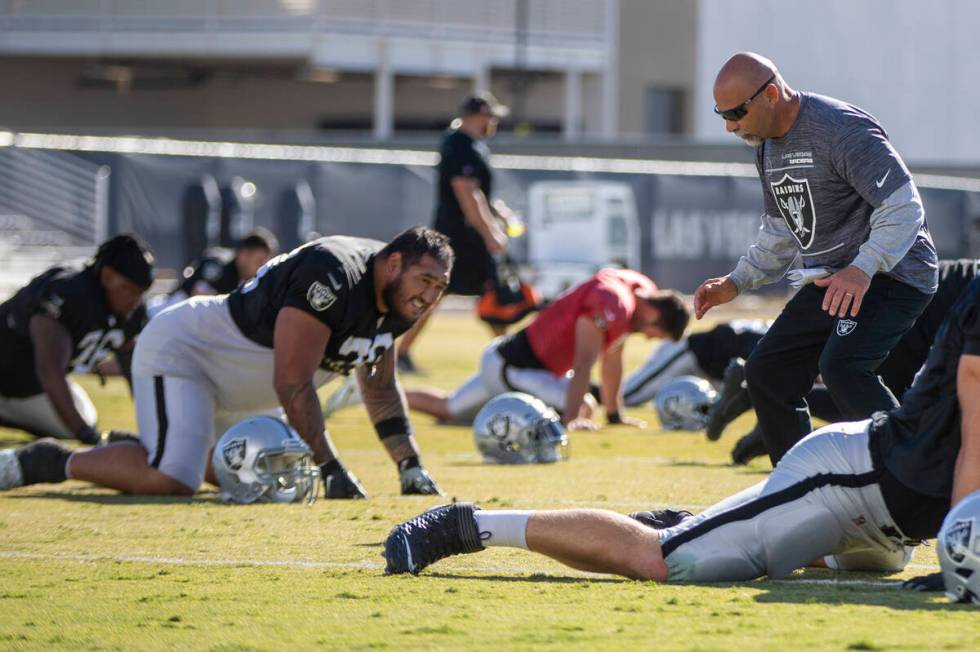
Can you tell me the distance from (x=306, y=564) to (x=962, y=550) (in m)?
2.33

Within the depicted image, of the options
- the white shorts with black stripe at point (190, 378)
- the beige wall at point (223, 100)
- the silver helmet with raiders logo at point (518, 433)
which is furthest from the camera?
the beige wall at point (223, 100)

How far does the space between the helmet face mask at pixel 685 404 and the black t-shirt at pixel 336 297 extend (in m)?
4.47

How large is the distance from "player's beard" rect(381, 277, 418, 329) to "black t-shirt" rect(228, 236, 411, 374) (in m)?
0.02

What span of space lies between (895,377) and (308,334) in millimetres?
2724

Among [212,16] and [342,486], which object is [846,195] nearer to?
[342,486]

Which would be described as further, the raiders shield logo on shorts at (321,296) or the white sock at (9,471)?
the white sock at (9,471)

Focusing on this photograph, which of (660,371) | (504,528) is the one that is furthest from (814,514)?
(660,371)

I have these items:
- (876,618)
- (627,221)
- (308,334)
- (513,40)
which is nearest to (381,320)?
(308,334)

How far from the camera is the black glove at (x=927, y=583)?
17.2 feet

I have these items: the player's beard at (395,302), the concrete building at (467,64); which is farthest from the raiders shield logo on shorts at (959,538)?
the concrete building at (467,64)

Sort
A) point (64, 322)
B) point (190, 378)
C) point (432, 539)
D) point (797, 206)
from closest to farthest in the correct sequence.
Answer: point (432, 539) → point (797, 206) → point (190, 378) → point (64, 322)

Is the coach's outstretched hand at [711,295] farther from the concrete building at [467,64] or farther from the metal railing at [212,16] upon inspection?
the metal railing at [212,16]

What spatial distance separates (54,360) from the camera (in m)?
10.1

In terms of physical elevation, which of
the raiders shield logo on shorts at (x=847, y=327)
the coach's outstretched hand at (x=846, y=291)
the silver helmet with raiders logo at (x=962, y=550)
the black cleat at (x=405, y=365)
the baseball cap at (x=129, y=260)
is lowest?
the black cleat at (x=405, y=365)
